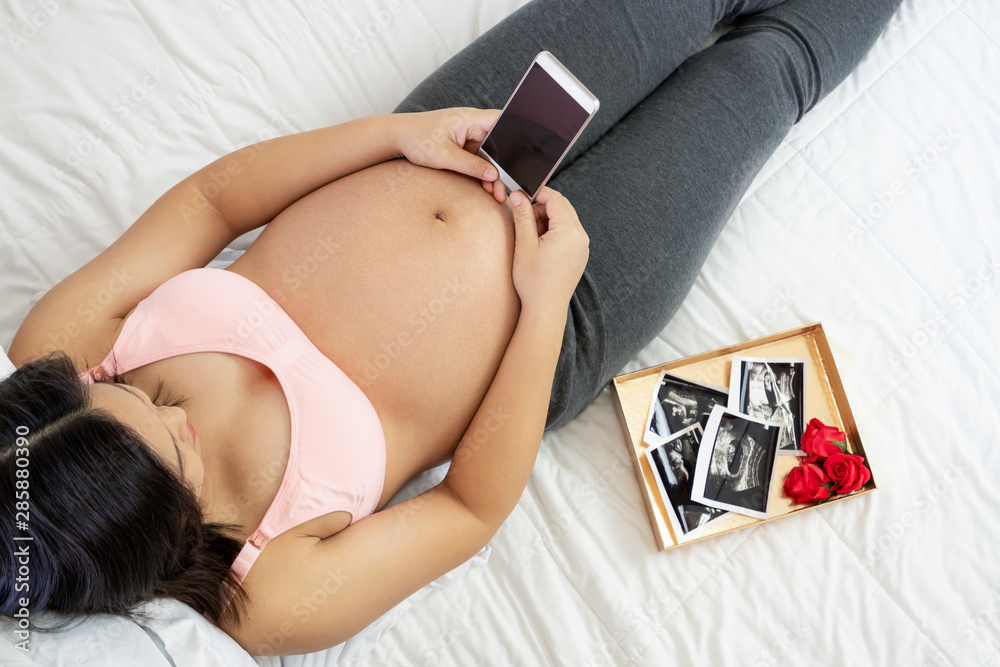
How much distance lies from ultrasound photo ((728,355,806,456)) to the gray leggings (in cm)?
19

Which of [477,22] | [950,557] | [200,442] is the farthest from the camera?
[477,22]

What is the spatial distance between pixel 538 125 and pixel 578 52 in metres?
0.26

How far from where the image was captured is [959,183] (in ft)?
4.03

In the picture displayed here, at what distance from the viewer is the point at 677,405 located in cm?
112

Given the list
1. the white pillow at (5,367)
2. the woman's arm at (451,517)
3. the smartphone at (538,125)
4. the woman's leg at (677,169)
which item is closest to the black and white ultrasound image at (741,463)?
the woman's leg at (677,169)

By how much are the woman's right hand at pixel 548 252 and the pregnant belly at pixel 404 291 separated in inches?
1.2

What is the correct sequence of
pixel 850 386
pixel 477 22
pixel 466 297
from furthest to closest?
pixel 477 22
pixel 850 386
pixel 466 297

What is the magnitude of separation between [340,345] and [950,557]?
104cm

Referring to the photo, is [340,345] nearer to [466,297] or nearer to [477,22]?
[466,297]

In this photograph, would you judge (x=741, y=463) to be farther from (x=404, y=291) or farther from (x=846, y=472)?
(x=404, y=291)

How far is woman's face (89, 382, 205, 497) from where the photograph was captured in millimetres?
698

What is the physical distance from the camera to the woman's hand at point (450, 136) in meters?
0.94

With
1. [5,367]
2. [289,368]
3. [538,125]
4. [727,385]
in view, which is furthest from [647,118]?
[5,367]

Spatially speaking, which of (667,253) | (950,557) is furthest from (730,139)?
(950,557)
